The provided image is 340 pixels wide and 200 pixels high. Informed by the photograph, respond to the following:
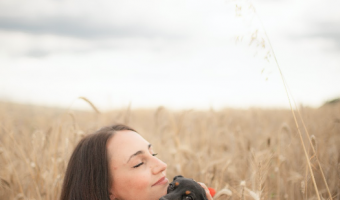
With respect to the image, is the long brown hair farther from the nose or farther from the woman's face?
the nose

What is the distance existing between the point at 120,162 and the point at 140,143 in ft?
0.61

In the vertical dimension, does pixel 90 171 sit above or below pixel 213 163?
above

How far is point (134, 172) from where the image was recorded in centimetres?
176

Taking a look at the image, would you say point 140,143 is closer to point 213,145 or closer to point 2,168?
point 2,168

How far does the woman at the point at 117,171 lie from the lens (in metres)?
1.75

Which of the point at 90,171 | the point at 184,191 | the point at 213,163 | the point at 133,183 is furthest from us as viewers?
the point at 213,163

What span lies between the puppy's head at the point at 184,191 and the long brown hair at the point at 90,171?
0.49 meters

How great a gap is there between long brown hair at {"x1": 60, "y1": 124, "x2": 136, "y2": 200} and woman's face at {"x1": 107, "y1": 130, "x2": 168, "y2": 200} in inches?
2.1

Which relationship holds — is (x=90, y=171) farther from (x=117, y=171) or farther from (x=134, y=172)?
(x=134, y=172)

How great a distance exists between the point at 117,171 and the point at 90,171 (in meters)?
0.21

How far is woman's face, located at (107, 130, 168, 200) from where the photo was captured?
68.3 inches

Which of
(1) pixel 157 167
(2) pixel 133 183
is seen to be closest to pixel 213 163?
(1) pixel 157 167

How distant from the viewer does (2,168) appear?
9.98ft

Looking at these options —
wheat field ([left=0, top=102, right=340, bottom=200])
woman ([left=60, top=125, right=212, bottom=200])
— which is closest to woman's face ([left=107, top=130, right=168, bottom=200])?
woman ([left=60, top=125, right=212, bottom=200])
